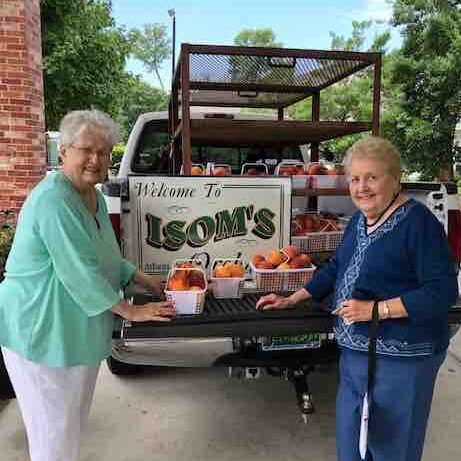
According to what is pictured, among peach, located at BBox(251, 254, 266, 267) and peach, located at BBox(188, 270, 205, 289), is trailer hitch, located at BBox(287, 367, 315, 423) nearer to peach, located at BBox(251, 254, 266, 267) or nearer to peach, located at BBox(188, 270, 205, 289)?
peach, located at BBox(251, 254, 266, 267)

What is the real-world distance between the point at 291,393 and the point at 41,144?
14.3 feet

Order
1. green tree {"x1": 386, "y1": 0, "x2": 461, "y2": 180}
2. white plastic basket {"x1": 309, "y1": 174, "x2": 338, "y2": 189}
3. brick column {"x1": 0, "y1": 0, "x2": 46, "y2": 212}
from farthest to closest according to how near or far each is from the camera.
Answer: green tree {"x1": 386, "y1": 0, "x2": 461, "y2": 180}
brick column {"x1": 0, "y1": 0, "x2": 46, "y2": 212}
white plastic basket {"x1": 309, "y1": 174, "x2": 338, "y2": 189}

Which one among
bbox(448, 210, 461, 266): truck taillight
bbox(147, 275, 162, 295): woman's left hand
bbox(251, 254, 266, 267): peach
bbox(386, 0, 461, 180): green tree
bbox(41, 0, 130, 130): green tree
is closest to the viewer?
bbox(147, 275, 162, 295): woman's left hand

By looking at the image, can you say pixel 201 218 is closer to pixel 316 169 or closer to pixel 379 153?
pixel 316 169

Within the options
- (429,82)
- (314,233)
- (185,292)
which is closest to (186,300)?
(185,292)

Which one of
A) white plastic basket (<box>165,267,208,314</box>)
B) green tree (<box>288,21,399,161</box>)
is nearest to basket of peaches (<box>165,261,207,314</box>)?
white plastic basket (<box>165,267,208,314</box>)

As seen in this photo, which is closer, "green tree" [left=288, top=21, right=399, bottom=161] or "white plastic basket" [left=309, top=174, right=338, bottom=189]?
"white plastic basket" [left=309, top=174, right=338, bottom=189]

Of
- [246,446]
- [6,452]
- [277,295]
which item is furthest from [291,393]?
[6,452]

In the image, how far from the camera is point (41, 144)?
237 inches

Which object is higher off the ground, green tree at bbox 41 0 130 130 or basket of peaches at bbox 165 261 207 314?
green tree at bbox 41 0 130 130

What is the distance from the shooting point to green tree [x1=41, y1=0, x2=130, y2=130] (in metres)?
8.94

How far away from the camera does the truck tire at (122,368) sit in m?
3.63

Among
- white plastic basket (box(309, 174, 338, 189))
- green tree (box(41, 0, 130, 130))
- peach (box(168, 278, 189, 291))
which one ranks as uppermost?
green tree (box(41, 0, 130, 130))

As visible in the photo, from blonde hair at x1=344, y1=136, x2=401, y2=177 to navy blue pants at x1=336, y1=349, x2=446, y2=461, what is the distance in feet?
2.34
